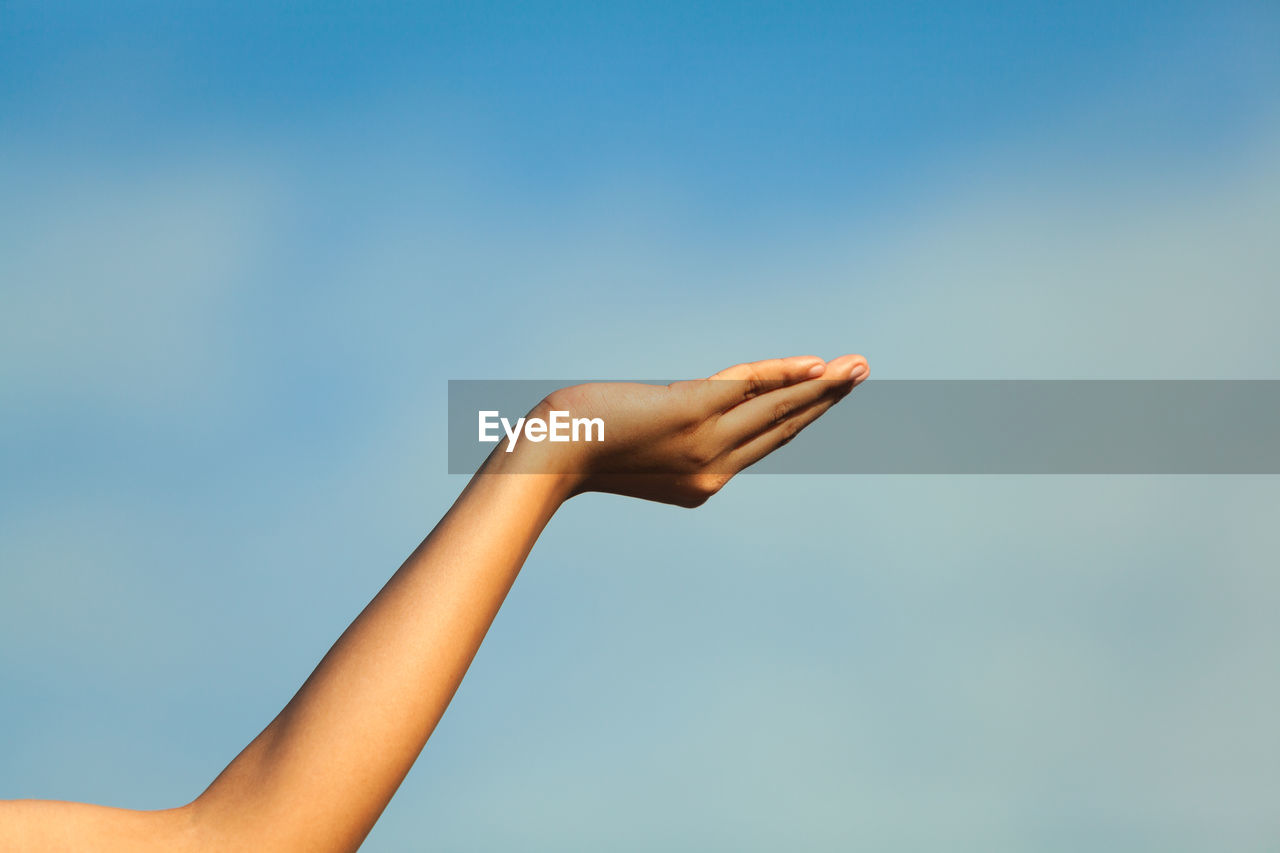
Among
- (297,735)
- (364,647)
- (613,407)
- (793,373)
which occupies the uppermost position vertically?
(793,373)

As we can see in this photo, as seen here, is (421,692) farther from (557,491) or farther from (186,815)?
(557,491)

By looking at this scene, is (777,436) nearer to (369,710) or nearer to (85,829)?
(369,710)

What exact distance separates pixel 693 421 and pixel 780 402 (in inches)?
18.0

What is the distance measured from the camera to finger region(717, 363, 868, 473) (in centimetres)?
348

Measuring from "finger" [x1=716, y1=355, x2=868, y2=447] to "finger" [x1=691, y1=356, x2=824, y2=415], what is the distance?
27 millimetres

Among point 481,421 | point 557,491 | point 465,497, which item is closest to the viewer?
point 465,497

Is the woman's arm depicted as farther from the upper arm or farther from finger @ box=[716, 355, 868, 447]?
finger @ box=[716, 355, 868, 447]

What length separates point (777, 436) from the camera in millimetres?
3576

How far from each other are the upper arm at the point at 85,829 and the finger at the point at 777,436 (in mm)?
2118

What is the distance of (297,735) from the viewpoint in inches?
70.7

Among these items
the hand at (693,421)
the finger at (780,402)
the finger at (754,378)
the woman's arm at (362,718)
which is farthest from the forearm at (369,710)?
the finger at (780,402)

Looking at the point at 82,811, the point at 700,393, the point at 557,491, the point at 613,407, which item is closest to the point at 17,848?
the point at 82,811

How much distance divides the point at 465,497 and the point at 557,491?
366mm

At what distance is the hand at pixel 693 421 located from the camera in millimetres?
2791
